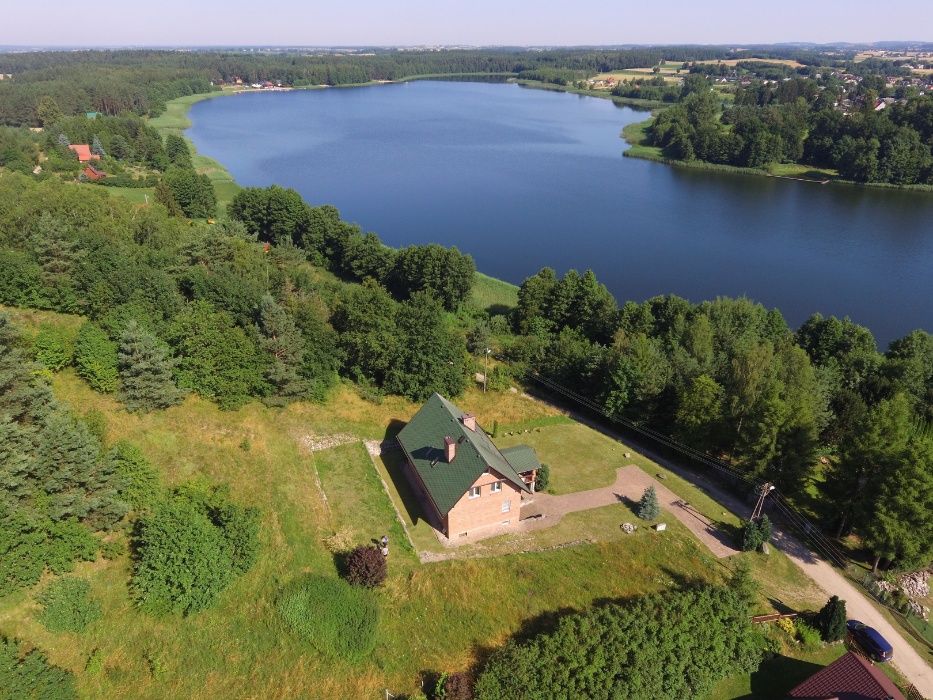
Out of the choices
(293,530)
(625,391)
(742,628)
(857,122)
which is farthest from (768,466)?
(857,122)

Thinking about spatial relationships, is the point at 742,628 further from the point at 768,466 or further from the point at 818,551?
the point at 768,466

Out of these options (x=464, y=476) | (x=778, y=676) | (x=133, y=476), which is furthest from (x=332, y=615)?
(x=778, y=676)

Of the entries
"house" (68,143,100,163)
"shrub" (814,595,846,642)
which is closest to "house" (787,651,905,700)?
"shrub" (814,595,846,642)

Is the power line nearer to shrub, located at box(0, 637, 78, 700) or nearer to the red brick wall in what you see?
the red brick wall

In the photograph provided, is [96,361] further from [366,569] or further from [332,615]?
[332,615]

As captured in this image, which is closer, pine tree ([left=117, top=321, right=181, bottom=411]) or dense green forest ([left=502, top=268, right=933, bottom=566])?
dense green forest ([left=502, top=268, right=933, bottom=566])

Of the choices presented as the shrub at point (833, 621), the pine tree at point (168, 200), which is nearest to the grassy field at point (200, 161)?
the pine tree at point (168, 200)
